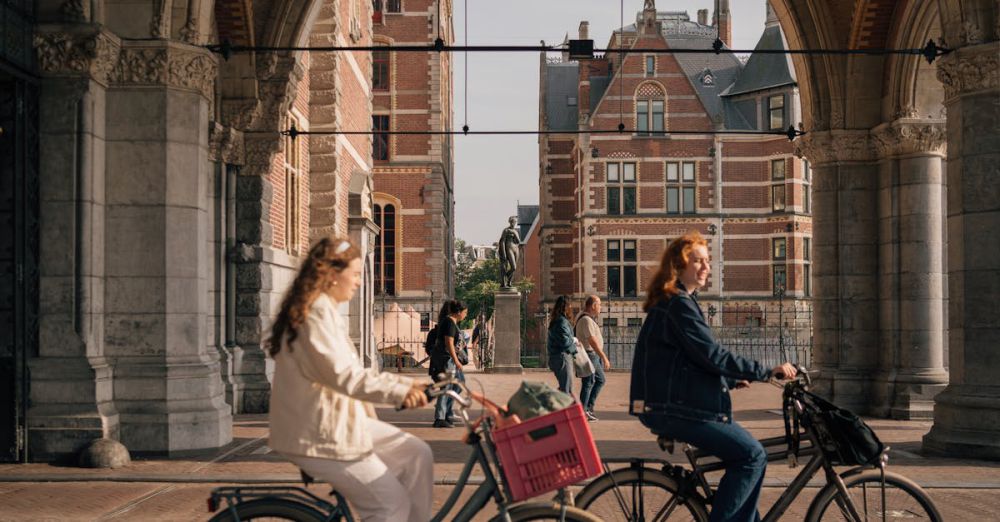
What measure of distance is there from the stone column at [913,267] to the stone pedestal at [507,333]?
13.0 m

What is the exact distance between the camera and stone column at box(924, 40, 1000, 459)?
10.0m

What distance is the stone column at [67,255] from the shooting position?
9562 mm

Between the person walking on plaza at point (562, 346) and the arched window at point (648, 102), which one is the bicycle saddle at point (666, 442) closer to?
the person walking on plaza at point (562, 346)

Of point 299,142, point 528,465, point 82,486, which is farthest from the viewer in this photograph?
point 299,142

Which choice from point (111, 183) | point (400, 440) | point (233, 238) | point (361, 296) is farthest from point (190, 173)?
point (361, 296)

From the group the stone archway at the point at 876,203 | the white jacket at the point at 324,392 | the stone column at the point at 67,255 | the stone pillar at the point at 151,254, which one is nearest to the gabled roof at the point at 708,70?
the stone archway at the point at 876,203

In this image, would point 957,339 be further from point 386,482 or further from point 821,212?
point 386,482

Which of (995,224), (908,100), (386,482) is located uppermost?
(908,100)

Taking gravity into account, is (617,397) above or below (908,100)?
below

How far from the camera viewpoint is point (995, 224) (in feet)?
33.0

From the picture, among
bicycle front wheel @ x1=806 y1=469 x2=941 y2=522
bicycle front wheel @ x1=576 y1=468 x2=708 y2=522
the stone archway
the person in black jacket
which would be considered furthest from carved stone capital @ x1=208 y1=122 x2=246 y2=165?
bicycle front wheel @ x1=806 y1=469 x2=941 y2=522

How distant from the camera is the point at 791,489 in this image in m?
4.87

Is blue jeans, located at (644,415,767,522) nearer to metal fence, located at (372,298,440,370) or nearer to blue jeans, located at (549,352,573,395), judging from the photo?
blue jeans, located at (549,352,573,395)

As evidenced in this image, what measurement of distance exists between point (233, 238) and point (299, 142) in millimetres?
4965
